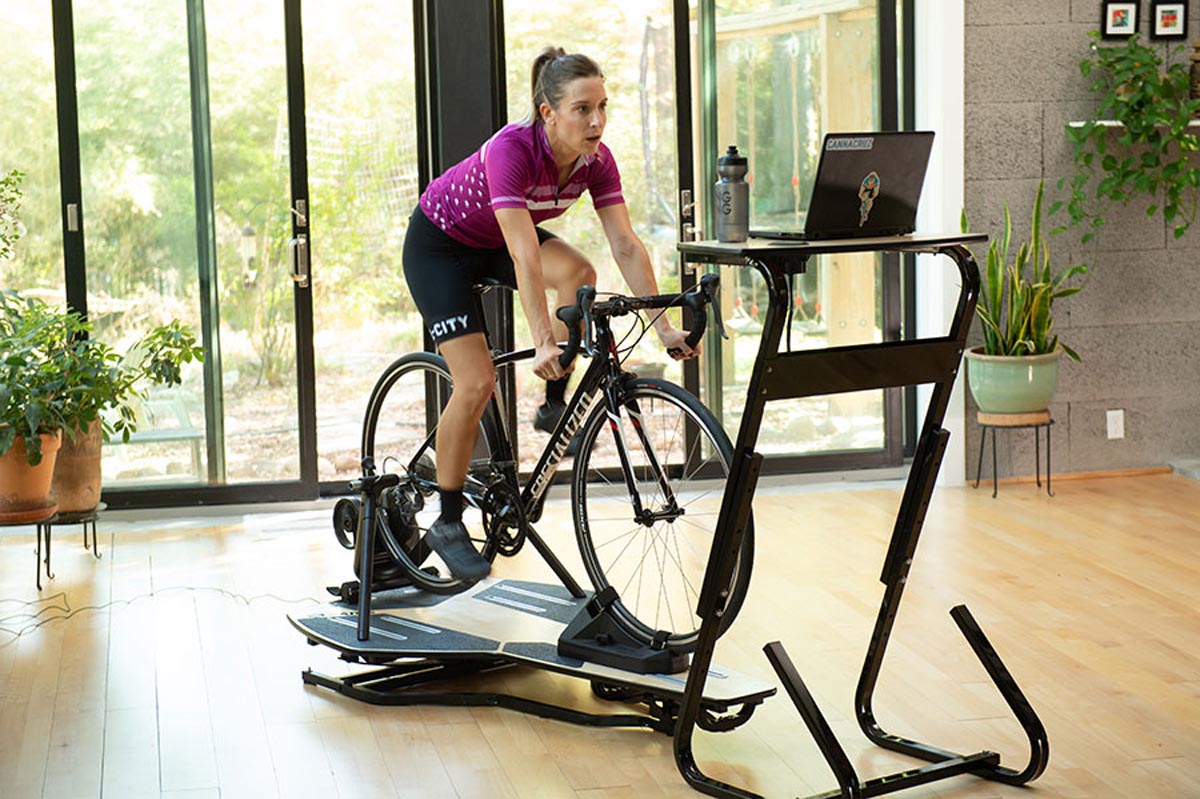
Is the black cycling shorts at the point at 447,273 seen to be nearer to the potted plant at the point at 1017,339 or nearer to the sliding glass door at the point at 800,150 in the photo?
the sliding glass door at the point at 800,150

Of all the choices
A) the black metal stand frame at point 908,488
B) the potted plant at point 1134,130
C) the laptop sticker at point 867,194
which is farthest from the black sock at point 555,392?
the potted plant at point 1134,130

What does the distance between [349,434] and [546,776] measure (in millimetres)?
3069

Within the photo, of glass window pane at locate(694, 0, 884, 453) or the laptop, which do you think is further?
glass window pane at locate(694, 0, 884, 453)

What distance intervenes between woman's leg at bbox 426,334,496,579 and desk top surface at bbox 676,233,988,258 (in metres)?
1.02

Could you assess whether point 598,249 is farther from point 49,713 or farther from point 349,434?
point 49,713

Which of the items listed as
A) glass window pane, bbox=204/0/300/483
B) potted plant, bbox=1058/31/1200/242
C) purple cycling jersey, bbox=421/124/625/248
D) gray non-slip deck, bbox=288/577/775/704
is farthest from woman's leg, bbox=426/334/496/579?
potted plant, bbox=1058/31/1200/242

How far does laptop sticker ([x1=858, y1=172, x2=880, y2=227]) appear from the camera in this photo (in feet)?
8.84

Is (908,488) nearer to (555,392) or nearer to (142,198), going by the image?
(555,392)

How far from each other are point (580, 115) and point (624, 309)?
0.47 m

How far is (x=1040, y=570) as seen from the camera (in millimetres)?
4660

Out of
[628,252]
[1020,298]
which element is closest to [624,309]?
[628,252]

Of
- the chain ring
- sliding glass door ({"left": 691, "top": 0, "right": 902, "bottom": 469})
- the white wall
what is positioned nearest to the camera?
the chain ring

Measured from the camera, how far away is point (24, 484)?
4.80 m

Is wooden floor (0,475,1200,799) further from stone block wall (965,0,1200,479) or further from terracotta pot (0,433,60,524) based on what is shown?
stone block wall (965,0,1200,479)
